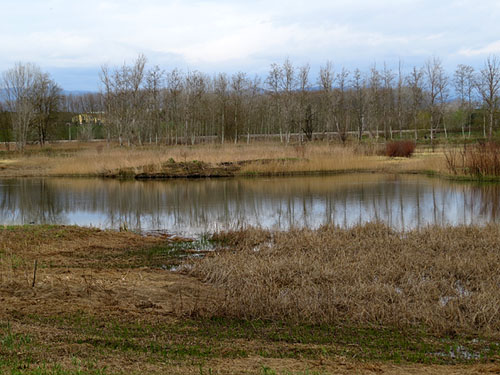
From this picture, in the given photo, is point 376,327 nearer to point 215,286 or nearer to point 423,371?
point 423,371

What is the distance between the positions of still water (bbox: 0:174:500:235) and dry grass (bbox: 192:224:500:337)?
6.37 ft

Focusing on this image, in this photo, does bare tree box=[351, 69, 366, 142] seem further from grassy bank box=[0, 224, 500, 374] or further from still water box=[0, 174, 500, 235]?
grassy bank box=[0, 224, 500, 374]

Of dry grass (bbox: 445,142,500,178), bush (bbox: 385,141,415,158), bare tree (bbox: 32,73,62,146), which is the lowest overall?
dry grass (bbox: 445,142,500,178)

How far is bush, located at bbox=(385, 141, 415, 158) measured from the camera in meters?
33.5

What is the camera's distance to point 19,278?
291 inches

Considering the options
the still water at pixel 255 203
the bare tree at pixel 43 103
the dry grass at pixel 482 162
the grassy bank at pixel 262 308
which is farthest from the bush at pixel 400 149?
the bare tree at pixel 43 103

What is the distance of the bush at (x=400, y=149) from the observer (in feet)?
110

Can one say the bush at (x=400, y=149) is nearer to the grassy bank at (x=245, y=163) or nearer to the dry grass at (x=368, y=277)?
the grassy bank at (x=245, y=163)

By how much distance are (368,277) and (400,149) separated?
91.7 feet

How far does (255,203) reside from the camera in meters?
18.1

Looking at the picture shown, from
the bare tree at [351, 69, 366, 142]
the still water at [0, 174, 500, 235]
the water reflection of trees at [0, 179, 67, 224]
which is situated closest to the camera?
the still water at [0, 174, 500, 235]

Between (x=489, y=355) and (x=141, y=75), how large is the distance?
54.8 m

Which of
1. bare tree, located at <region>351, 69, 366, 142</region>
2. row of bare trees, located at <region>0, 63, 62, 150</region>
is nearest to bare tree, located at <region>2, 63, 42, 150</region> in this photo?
row of bare trees, located at <region>0, 63, 62, 150</region>

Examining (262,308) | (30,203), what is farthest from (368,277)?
(30,203)
